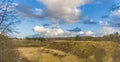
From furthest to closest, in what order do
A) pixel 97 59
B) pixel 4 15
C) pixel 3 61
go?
pixel 97 59
pixel 3 61
pixel 4 15

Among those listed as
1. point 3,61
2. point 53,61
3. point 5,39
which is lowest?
point 53,61

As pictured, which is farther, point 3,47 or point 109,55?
→ point 109,55

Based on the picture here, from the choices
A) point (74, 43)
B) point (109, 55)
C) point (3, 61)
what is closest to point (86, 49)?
point (74, 43)

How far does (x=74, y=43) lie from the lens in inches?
3376

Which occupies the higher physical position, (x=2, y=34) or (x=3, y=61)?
(x=2, y=34)

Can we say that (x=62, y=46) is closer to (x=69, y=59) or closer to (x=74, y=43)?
(x=74, y=43)

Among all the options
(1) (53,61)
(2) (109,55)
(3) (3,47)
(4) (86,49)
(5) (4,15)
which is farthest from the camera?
(4) (86,49)

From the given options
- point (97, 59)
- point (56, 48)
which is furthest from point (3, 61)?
point (56, 48)

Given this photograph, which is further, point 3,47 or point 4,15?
point 3,47

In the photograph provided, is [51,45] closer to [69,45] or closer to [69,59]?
[69,45]

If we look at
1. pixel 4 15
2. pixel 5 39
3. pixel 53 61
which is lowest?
pixel 53 61

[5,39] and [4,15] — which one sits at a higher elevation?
[4,15]

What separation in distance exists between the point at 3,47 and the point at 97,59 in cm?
2701

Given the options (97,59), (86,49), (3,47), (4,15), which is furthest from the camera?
(86,49)
